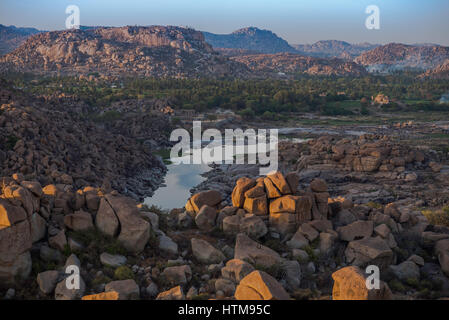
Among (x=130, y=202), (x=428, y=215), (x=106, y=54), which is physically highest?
(x=106, y=54)

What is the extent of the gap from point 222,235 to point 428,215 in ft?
30.5

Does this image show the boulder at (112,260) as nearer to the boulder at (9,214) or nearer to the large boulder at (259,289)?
the boulder at (9,214)

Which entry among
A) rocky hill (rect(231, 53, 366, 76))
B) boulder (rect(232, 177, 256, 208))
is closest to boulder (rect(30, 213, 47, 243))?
boulder (rect(232, 177, 256, 208))

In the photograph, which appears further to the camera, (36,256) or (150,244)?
(150,244)

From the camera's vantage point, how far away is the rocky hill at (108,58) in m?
129

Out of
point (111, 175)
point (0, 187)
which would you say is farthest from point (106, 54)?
point (0, 187)

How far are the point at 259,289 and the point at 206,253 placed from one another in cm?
302

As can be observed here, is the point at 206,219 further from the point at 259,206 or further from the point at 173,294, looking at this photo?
the point at 173,294

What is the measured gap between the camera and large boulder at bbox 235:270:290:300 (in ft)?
23.6

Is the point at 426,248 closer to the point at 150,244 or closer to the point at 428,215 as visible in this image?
the point at 428,215

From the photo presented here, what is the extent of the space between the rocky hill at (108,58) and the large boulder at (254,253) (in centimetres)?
11610

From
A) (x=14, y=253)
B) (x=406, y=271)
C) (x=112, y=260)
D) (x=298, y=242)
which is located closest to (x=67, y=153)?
(x=112, y=260)

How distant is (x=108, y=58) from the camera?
141000mm
